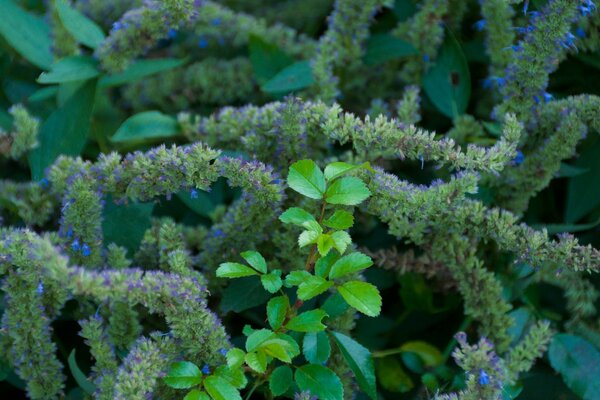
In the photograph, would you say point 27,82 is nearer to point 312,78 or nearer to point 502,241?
point 312,78

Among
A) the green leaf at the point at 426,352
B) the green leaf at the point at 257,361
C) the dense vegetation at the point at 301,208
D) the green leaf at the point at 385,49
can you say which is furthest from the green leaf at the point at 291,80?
the green leaf at the point at 257,361

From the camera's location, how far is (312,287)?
94 cm

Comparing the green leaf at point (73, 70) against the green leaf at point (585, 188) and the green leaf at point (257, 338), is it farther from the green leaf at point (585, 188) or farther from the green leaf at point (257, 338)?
the green leaf at point (585, 188)

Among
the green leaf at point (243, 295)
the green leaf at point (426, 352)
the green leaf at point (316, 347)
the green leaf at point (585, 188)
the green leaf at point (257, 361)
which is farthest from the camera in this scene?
the green leaf at point (585, 188)

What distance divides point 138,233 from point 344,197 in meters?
0.42

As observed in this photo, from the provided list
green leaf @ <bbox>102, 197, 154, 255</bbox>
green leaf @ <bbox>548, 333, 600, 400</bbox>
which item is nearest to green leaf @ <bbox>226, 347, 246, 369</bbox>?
green leaf @ <bbox>102, 197, 154, 255</bbox>

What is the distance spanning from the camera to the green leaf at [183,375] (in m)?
0.95

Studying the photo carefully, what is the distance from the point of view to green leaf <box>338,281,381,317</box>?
0.93 meters

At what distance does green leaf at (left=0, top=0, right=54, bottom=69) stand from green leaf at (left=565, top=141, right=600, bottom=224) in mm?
1038

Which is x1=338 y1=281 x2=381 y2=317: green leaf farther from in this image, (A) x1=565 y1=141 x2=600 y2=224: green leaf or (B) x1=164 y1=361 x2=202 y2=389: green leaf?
(A) x1=565 y1=141 x2=600 y2=224: green leaf

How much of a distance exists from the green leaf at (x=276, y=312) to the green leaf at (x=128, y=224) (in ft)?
1.13

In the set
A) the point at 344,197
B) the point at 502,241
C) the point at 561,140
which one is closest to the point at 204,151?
the point at 344,197

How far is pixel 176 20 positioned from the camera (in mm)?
1228

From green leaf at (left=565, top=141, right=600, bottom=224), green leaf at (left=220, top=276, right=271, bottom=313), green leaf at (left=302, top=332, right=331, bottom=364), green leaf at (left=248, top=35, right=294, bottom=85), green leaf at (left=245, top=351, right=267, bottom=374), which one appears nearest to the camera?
green leaf at (left=245, top=351, right=267, bottom=374)
